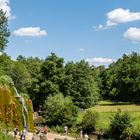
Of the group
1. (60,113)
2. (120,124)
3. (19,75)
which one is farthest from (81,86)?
(120,124)

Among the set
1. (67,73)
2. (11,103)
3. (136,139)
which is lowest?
(136,139)

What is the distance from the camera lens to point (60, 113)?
75.6m

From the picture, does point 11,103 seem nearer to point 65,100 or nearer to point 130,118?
point 130,118

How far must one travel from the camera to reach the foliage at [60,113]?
74938mm

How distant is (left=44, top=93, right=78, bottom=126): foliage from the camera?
7494cm

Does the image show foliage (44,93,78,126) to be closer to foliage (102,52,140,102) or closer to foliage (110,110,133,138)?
foliage (110,110,133,138)

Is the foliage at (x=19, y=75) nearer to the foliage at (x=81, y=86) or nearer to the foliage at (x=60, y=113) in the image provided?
the foliage at (x=81, y=86)

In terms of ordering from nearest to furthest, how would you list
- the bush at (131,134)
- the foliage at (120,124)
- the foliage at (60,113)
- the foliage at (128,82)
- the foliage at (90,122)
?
the bush at (131,134)
the foliage at (120,124)
the foliage at (90,122)
the foliage at (60,113)
the foliage at (128,82)

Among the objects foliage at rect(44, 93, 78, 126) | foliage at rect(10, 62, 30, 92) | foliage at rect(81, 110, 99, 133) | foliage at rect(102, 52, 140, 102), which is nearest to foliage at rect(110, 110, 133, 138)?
foliage at rect(81, 110, 99, 133)

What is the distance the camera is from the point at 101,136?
220ft

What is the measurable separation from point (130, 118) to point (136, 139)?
447 centimetres

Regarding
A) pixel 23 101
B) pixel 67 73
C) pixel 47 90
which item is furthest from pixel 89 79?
pixel 23 101

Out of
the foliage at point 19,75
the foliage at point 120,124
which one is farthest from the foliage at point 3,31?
the foliage at point 19,75

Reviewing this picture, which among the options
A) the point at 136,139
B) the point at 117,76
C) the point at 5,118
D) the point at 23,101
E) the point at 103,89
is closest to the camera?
the point at 5,118
